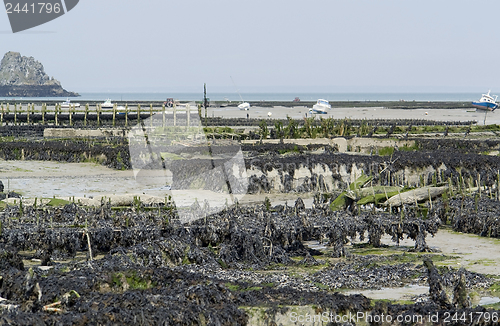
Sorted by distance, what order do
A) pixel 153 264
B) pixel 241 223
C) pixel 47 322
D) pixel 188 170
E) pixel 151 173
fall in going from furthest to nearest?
pixel 151 173, pixel 188 170, pixel 241 223, pixel 153 264, pixel 47 322

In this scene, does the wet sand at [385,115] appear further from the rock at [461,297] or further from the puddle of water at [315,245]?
the rock at [461,297]

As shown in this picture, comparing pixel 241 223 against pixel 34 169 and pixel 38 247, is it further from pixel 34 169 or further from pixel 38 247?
pixel 34 169

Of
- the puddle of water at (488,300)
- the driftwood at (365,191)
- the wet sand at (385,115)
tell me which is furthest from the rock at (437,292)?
the wet sand at (385,115)

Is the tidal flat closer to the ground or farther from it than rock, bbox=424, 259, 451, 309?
closer to the ground

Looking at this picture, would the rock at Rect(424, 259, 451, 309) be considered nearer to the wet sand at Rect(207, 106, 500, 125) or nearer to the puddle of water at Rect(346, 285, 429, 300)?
the puddle of water at Rect(346, 285, 429, 300)

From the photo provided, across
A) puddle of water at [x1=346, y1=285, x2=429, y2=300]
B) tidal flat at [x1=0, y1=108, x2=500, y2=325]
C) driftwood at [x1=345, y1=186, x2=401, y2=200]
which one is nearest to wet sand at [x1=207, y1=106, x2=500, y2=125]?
tidal flat at [x1=0, y1=108, x2=500, y2=325]

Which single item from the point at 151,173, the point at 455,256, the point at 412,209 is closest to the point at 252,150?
the point at 151,173

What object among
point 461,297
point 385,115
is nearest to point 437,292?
point 461,297

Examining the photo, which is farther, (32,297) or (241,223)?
(241,223)
